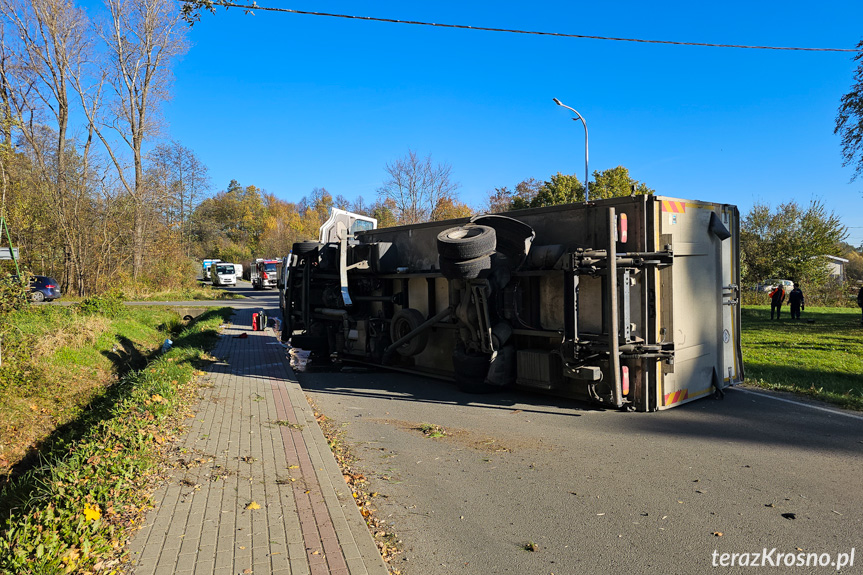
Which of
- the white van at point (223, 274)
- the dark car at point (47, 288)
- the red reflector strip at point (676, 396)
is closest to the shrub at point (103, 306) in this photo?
the dark car at point (47, 288)

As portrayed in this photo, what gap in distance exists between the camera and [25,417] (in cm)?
871

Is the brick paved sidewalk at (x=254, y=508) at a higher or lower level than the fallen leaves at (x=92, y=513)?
lower

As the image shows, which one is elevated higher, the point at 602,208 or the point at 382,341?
the point at 602,208

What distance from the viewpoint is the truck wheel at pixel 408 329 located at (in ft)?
30.8

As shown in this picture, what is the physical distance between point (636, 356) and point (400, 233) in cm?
487

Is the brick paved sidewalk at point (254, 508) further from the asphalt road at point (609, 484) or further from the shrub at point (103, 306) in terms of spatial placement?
the shrub at point (103, 306)

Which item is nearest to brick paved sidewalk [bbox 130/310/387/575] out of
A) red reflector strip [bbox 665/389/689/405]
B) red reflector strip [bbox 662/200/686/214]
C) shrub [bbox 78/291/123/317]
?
red reflector strip [bbox 665/389/689/405]

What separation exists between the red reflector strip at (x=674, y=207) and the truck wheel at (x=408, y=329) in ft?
13.4

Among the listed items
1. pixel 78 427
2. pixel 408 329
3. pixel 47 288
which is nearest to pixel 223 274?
pixel 47 288

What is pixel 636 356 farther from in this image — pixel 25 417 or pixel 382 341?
pixel 25 417

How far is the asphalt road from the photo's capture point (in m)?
3.68

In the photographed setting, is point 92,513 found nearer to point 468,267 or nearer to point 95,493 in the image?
point 95,493

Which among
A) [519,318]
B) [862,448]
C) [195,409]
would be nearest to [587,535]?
[862,448]

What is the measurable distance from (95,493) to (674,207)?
21.4 feet
